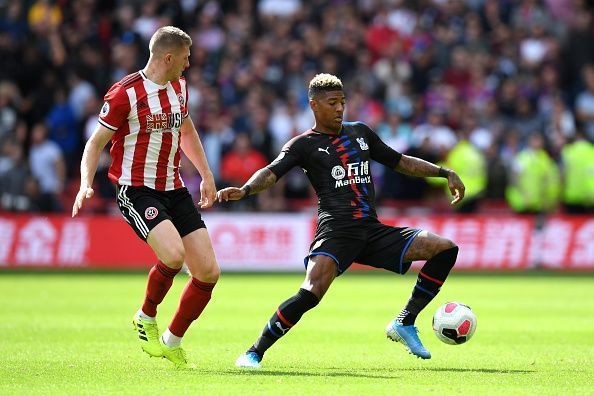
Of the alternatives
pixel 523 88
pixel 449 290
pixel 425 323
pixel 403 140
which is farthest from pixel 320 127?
pixel 523 88

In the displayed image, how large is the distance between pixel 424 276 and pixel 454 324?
49 cm

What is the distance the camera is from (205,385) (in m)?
7.82

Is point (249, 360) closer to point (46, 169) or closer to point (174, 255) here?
point (174, 255)

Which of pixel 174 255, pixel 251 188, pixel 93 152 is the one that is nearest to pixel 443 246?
pixel 251 188

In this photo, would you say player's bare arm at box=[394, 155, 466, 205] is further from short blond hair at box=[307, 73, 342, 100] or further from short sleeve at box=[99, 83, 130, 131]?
short sleeve at box=[99, 83, 130, 131]

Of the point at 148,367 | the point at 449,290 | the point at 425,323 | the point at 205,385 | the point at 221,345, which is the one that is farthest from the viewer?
the point at 449,290

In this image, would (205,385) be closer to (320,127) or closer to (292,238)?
(320,127)

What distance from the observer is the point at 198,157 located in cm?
944

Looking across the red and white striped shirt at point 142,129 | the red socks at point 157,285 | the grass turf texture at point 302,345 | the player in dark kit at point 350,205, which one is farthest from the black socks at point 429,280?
the red and white striped shirt at point 142,129

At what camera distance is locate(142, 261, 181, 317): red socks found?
892cm

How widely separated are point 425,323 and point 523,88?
12.5 metres

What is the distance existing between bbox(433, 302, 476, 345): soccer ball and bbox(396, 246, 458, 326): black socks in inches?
8.0

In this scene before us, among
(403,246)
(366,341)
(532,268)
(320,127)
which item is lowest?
(532,268)

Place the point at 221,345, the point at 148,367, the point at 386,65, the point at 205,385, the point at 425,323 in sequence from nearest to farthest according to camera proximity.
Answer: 1. the point at 205,385
2. the point at 148,367
3. the point at 221,345
4. the point at 425,323
5. the point at 386,65
